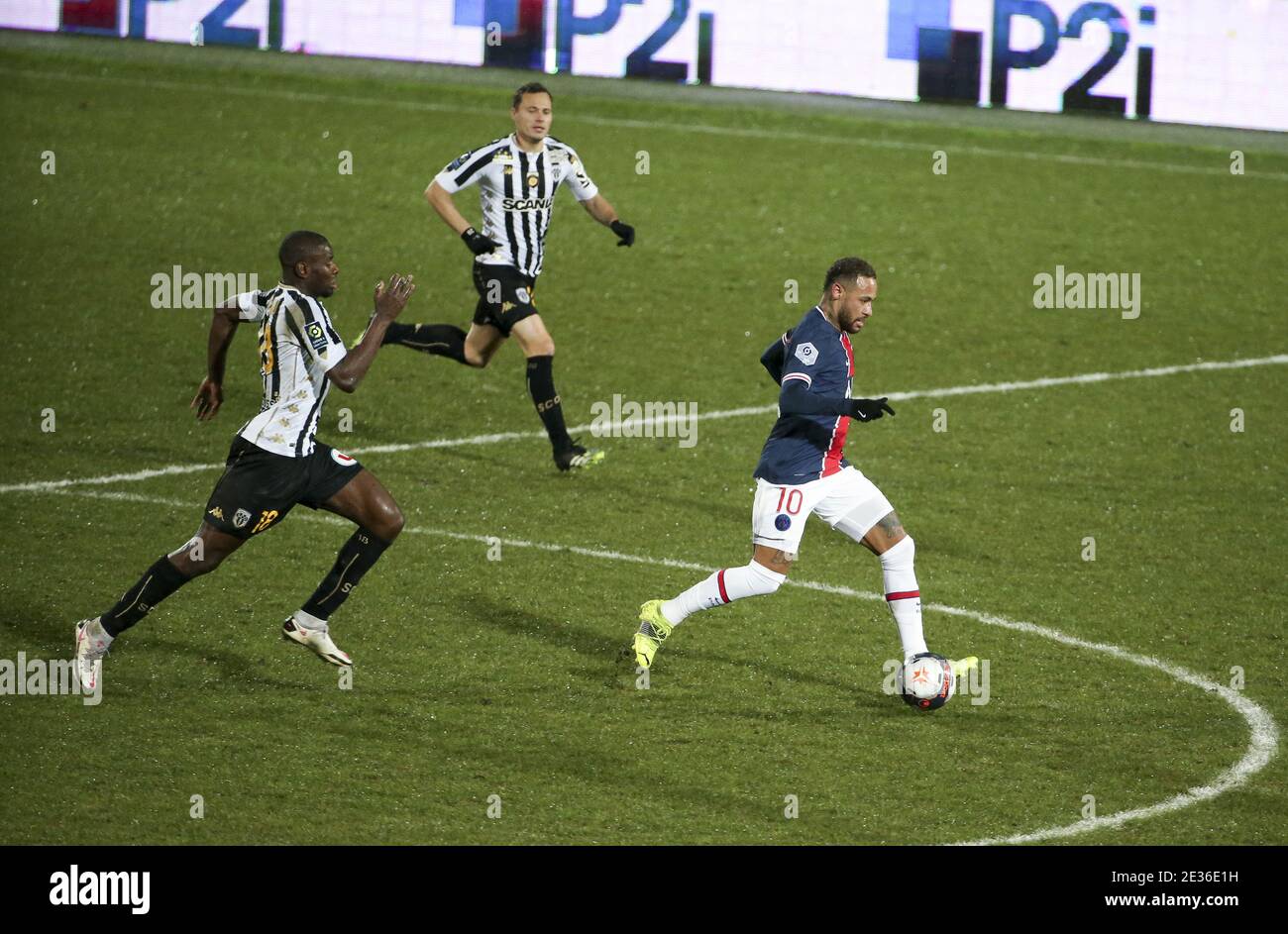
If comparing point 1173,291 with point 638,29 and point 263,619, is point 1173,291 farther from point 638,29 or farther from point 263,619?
point 263,619

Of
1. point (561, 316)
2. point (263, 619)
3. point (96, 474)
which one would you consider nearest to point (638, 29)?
point (561, 316)

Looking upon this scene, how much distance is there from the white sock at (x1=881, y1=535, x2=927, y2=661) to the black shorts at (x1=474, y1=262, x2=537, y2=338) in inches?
185

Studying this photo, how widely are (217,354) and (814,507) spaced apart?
303cm

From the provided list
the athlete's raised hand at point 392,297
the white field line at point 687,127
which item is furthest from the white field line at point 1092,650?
the white field line at point 687,127

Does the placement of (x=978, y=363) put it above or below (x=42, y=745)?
above

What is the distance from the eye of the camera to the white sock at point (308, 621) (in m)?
8.71

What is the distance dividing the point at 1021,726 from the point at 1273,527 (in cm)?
419

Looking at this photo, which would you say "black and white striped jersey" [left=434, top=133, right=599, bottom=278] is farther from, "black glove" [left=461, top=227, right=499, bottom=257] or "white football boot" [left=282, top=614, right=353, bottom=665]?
"white football boot" [left=282, top=614, right=353, bottom=665]

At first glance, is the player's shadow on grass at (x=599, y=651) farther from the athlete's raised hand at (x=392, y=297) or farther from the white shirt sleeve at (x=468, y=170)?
the white shirt sleeve at (x=468, y=170)

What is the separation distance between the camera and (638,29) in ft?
74.2

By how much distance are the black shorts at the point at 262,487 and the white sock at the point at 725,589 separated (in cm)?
174

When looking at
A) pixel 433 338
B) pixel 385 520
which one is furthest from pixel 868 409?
pixel 433 338

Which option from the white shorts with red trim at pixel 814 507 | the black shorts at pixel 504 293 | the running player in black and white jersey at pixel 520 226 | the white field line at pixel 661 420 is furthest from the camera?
the black shorts at pixel 504 293

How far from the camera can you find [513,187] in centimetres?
1278
